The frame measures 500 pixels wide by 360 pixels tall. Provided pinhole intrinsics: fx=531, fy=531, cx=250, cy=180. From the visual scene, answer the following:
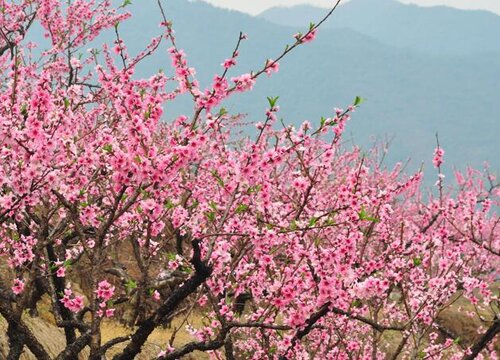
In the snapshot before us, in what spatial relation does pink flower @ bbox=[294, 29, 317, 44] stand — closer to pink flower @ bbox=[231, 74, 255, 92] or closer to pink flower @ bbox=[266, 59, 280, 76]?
pink flower @ bbox=[266, 59, 280, 76]

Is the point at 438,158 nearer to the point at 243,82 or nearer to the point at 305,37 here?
the point at 305,37

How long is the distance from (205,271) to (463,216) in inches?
187

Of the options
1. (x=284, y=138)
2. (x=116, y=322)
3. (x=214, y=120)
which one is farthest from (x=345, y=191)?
(x=116, y=322)

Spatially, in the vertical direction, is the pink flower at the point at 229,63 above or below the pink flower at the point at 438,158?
above

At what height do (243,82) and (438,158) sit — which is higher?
(243,82)

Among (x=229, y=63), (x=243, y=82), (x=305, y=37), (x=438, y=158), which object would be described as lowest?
(x=438, y=158)

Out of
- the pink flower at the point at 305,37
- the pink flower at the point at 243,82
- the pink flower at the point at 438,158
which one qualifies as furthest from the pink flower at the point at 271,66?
the pink flower at the point at 438,158

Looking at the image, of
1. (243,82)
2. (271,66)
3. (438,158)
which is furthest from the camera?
(438,158)

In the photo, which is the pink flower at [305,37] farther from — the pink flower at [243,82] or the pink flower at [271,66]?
the pink flower at [243,82]

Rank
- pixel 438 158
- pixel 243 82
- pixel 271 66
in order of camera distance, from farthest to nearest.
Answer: pixel 438 158 → pixel 271 66 → pixel 243 82

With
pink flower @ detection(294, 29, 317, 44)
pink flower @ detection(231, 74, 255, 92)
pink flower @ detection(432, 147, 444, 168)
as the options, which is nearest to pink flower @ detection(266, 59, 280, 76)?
pink flower @ detection(231, 74, 255, 92)

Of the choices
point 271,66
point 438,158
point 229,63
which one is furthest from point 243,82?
point 438,158

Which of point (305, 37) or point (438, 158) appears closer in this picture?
point (305, 37)

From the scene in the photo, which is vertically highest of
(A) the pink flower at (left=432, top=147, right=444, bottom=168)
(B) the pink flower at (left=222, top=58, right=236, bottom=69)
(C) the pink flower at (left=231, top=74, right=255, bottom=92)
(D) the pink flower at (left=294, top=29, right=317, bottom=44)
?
(D) the pink flower at (left=294, top=29, right=317, bottom=44)
